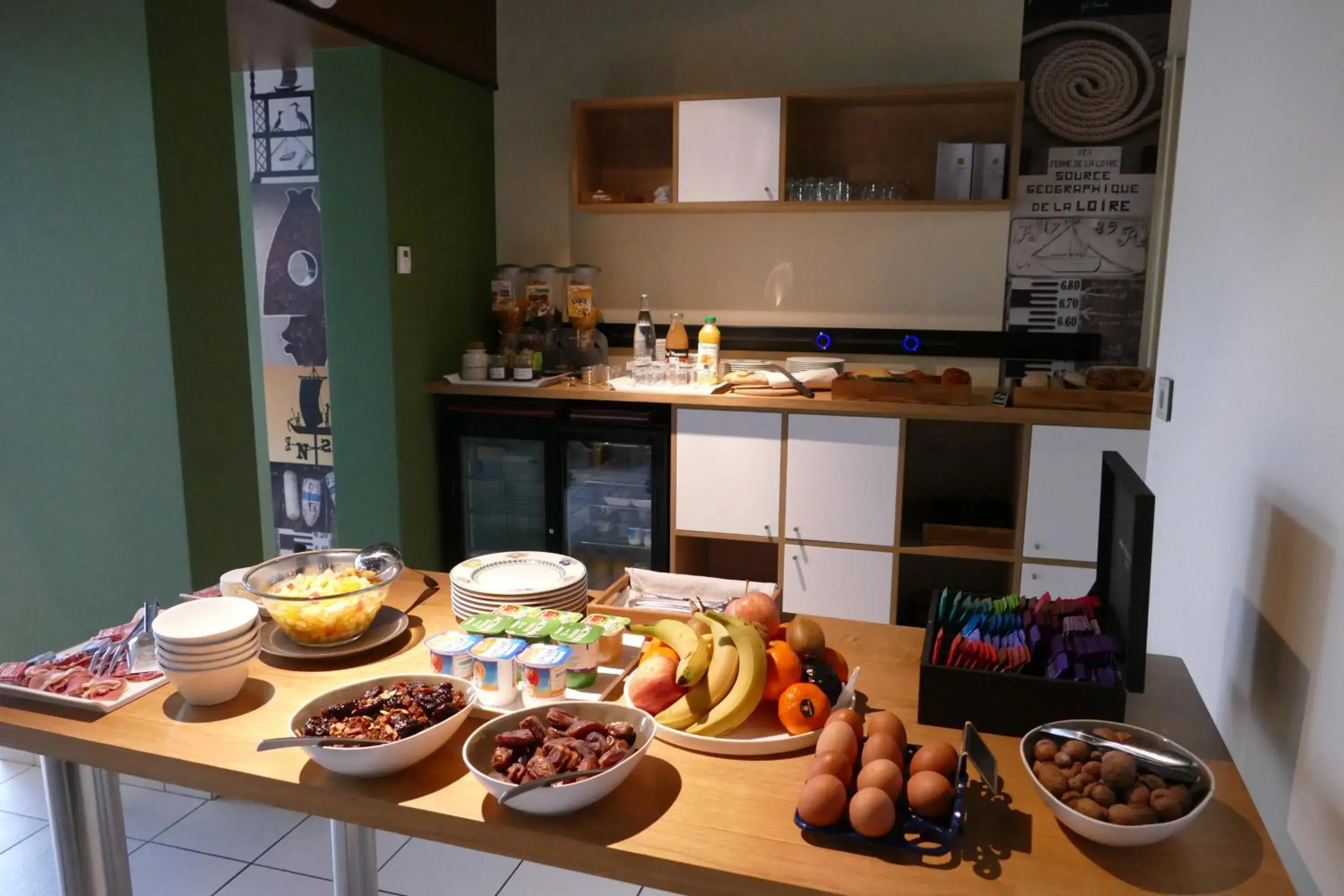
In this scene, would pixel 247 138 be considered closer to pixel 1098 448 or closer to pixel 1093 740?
pixel 1098 448

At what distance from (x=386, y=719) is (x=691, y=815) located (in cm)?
42

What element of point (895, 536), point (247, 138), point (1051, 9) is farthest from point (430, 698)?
point (247, 138)

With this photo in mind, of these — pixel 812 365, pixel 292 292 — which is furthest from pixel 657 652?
pixel 292 292

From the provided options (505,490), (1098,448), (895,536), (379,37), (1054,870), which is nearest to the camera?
(1054,870)

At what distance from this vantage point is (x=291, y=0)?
2.40m

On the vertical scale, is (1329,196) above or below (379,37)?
below

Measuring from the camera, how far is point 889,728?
3.91 ft

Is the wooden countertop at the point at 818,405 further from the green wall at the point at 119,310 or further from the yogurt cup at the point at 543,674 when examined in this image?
the yogurt cup at the point at 543,674

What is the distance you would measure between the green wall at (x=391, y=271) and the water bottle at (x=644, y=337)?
0.74 meters

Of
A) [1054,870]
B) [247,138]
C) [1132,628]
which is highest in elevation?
[247,138]

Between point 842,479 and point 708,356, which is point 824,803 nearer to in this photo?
point 842,479

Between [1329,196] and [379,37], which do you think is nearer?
[1329,196]

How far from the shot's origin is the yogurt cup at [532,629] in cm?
143

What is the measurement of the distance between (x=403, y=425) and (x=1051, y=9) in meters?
2.85
